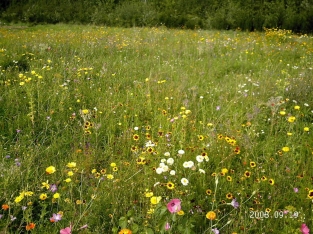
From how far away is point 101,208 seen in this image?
196 cm

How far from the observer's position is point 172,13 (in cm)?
1747

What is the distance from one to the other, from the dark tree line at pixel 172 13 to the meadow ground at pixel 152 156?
11.0 meters

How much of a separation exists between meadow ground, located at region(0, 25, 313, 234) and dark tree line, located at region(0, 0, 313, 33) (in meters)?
11.0

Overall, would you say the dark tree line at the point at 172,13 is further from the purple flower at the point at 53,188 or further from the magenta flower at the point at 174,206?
the magenta flower at the point at 174,206

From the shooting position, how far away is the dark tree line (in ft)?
49.7

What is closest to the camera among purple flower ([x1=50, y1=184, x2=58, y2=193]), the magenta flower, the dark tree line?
the magenta flower

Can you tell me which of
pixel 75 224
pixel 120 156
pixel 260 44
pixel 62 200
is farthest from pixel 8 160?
pixel 260 44

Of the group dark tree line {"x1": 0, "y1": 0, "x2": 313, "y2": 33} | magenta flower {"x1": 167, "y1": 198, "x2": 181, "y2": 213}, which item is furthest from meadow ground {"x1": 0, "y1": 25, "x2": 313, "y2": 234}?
dark tree line {"x1": 0, "y1": 0, "x2": 313, "y2": 33}

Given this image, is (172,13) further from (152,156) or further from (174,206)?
(174,206)

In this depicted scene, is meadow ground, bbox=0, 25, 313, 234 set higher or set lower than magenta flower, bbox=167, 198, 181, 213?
lower

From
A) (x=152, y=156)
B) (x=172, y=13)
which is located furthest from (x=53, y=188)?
(x=172, y=13)

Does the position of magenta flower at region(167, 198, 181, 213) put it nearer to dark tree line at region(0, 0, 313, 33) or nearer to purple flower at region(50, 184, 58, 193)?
purple flower at region(50, 184, 58, 193)

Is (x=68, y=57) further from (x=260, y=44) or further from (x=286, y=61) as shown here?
(x=260, y=44)

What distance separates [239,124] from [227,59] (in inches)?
151
